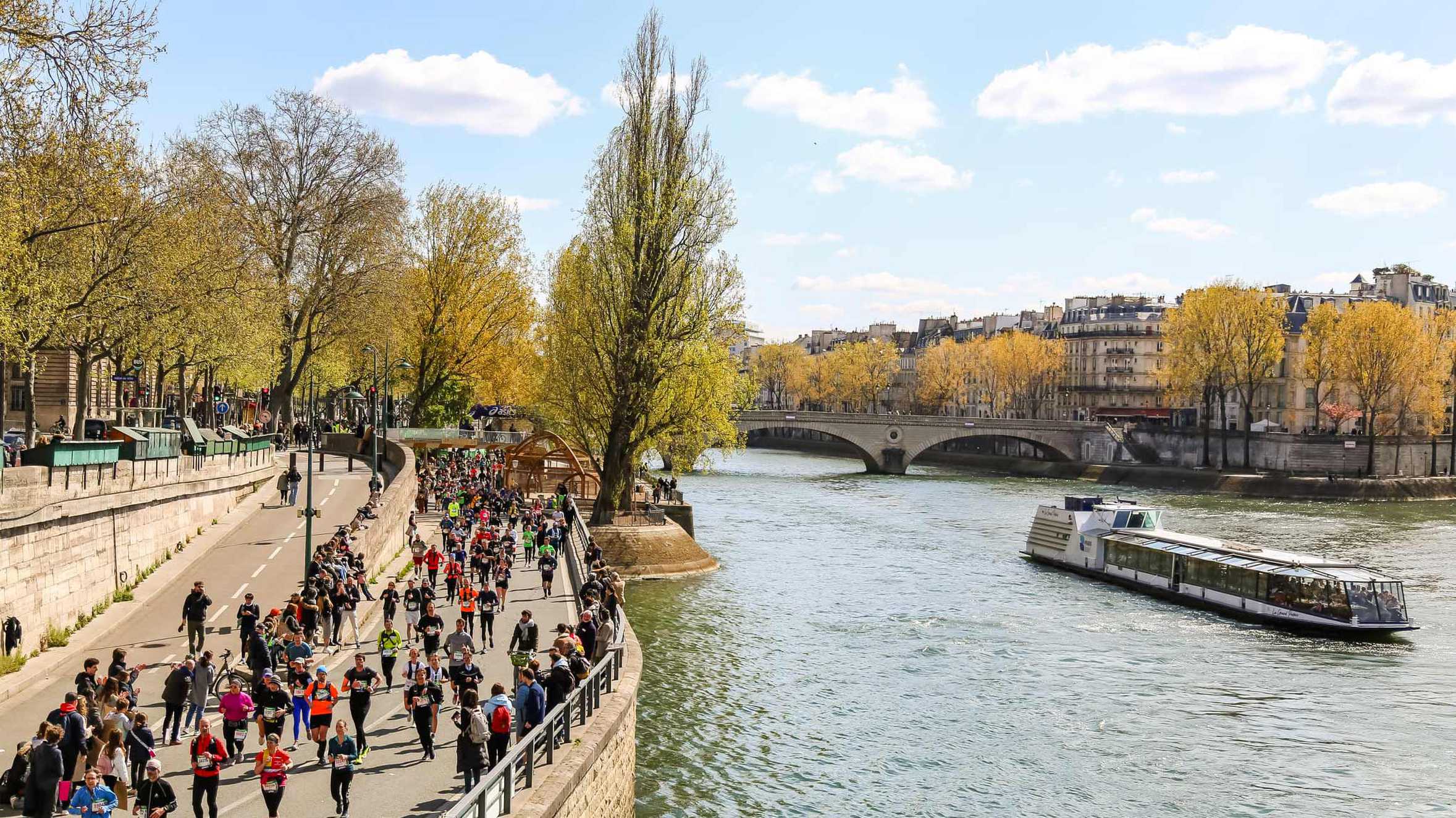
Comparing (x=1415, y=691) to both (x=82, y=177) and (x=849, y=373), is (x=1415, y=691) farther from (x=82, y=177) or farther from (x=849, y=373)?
(x=849, y=373)

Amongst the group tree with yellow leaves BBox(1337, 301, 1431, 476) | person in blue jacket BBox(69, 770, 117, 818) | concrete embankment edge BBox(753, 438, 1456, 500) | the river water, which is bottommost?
the river water

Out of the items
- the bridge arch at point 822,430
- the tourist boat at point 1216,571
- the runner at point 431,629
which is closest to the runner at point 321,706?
the runner at point 431,629

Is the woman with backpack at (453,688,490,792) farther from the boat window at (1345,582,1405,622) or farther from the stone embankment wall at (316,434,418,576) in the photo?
the boat window at (1345,582,1405,622)

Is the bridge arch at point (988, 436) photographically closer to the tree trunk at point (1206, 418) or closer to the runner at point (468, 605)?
the tree trunk at point (1206, 418)

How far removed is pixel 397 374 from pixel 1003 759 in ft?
168

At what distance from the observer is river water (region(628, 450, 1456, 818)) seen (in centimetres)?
2320

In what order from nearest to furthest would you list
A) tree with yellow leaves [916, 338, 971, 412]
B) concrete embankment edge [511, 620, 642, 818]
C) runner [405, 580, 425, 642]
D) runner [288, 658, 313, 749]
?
concrete embankment edge [511, 620, 642, 818]
runner [288, 658, 313, 749]
runner [405, 580, 425, 642]
tree with yellow leaves [916, 338, 971, 412]

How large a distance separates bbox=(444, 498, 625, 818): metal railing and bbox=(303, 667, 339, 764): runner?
96.8 inches

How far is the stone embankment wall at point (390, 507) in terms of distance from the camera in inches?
1313

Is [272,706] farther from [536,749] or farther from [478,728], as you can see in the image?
[536,749]

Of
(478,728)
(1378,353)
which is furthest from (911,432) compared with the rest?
(478,728)

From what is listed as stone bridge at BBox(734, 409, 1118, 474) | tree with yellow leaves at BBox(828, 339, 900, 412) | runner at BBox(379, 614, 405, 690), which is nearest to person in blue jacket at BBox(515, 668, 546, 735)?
runner at BBox(379, 614, 405, 690)

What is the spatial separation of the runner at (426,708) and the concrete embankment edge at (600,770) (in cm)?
184

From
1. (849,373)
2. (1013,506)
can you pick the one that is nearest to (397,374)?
(1013,506)
